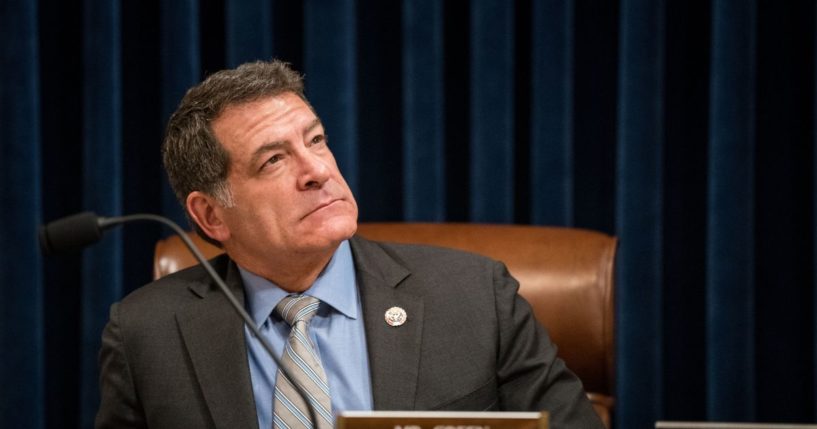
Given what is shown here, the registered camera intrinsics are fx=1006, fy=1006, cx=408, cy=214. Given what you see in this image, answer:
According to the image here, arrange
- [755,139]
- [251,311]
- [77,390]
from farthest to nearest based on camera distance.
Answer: [77,390]
[755,139]
[251,311]

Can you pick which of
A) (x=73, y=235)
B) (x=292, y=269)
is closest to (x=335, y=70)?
(x=292, y=269)

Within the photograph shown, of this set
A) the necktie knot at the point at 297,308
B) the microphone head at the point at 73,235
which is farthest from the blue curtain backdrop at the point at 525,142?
the microphone head at the point at 73,235

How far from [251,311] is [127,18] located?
1041 millimetres

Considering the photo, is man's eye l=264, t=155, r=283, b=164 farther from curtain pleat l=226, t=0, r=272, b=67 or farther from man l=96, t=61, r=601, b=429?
curtain pleat l=226, t=0, r=272, b=67

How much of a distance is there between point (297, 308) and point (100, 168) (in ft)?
3.05

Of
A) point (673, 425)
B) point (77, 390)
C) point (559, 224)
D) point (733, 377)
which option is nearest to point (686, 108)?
point (559, 224)

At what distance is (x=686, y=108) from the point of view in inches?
94.5

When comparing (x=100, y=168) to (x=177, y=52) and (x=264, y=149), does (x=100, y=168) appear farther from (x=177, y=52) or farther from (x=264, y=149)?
(x=264, y=149)

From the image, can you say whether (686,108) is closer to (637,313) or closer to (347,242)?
(637,313)

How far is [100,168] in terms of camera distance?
2455 millimetres

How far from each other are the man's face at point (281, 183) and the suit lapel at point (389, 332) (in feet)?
0.39

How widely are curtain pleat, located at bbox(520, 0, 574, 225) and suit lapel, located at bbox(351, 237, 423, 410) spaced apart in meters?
0.64

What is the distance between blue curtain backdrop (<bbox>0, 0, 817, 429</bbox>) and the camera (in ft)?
7.75

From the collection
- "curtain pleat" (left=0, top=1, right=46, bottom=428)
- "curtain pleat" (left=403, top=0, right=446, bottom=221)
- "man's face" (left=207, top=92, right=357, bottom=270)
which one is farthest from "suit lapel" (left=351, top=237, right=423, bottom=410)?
"curtain pleat" (left=0, top=1, right=46, bottom=428)
